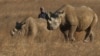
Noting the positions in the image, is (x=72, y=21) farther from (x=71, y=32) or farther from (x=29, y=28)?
(x=29, y=28)

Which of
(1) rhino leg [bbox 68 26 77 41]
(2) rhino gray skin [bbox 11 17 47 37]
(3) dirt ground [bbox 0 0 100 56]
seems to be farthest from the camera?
(1) rhino leg [bbox 68 26 77 41]

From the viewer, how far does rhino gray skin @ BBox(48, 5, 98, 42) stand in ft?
67.2

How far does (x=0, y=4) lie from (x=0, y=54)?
22876 mm

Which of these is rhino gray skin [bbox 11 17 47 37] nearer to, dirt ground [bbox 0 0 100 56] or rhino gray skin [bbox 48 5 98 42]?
dirt ground [bbox 0 0 100 56]

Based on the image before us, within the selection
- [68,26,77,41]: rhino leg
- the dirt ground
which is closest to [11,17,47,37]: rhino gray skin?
the dirt ground

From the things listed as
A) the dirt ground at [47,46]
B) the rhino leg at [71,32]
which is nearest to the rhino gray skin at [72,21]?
the rhino leg at [71,32]

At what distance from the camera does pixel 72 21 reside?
2075 cm

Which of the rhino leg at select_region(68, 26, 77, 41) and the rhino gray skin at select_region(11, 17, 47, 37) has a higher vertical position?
the rhino gray skin at select_region(11, 17, 47, 37)

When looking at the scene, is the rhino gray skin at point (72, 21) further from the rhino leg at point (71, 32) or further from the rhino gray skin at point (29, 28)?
the rhino gray skin at point (29, 28)

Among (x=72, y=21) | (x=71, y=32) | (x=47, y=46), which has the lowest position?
(x=71, y=32)

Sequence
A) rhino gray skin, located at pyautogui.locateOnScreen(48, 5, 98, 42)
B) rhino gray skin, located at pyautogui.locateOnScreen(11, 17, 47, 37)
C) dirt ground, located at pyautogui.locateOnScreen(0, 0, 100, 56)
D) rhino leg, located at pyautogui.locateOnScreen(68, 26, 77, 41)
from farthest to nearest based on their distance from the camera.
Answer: rhino leg, located at pyautogui.locateOnScreen(68, 26, 77, 41), rhino gray skin, located at pyautogui.locateOnScreen(48, 5, 98, 42), rhino gray skin, located at pyautogui.locateOnScreen(11, 17, 47, 37), dirt ground, located at pyautogui.locateOnScreen(0, 0, 100, 56)

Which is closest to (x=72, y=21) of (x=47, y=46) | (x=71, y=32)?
(x=71, y=32)

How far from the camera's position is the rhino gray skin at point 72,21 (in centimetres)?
2048

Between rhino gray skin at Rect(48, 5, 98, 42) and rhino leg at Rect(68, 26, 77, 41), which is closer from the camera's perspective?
rhino gray skin at Rect(48, 5, 98, 42)
